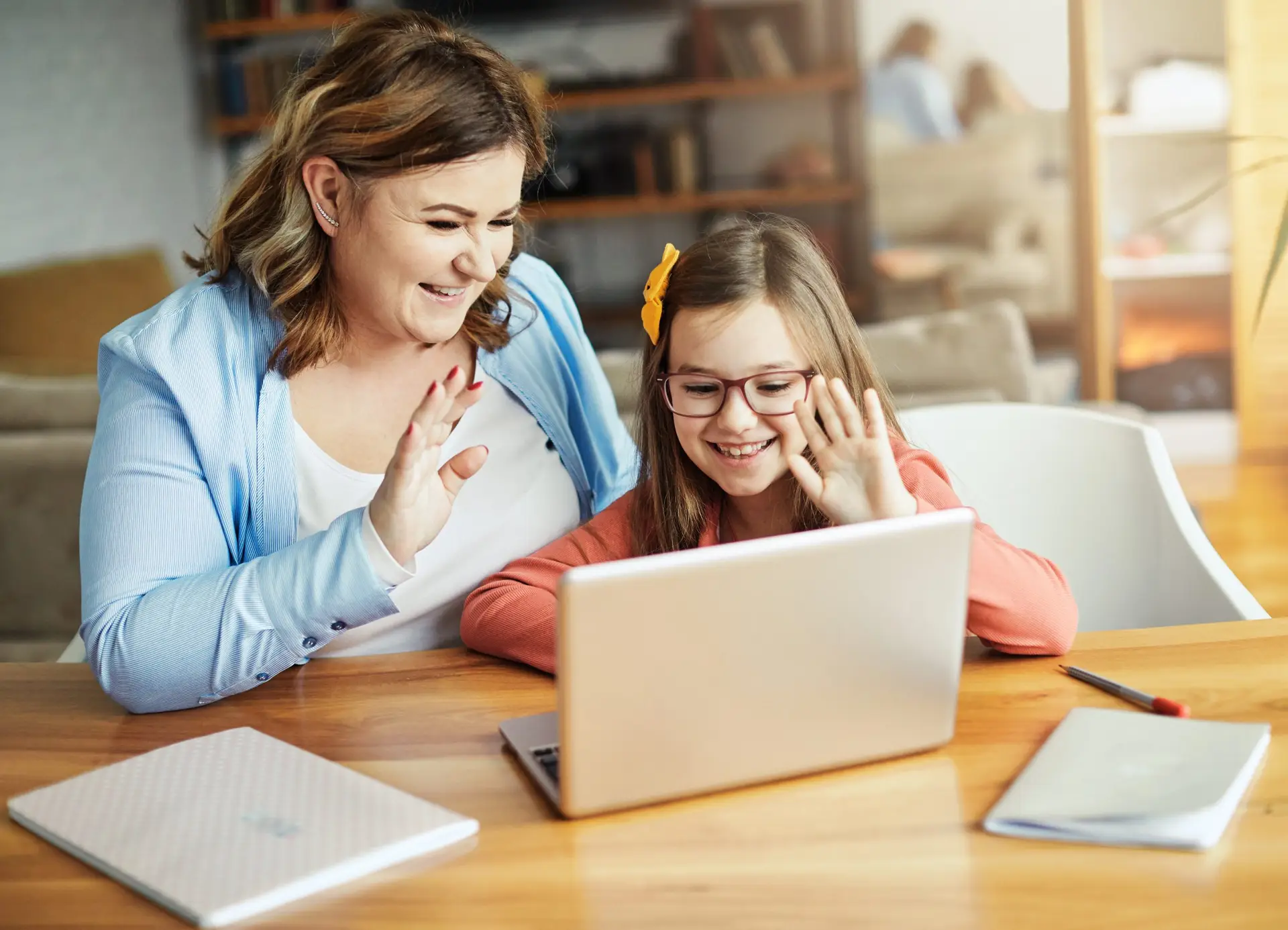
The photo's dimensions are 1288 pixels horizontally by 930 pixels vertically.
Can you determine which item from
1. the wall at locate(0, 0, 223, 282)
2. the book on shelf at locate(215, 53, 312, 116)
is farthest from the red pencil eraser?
the book on shelf at locate(215, 53, 312, 116)

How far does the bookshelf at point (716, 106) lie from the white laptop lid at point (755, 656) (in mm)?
4294

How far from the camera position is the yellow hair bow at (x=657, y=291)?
1.35m

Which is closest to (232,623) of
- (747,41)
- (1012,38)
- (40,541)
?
(40,541)

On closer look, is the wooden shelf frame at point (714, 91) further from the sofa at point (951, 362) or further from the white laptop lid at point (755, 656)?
the white laptop lid at point (755, 656)

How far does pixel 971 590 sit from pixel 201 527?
2.35ft

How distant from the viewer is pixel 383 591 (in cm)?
114

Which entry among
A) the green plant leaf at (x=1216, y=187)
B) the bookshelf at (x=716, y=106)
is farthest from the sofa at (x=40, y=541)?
the bookshelf at (x=716, y=106)

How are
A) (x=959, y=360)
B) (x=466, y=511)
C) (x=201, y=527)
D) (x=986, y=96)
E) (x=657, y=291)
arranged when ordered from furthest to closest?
(x=986, y=96) < (x=959, y=360) < (x=466, y=511) < (x=657, y=291) < (x=201, y=527)

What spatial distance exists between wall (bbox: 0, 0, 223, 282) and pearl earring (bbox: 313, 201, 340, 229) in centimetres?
322

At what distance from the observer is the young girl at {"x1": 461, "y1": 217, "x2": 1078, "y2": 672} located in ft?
3.67

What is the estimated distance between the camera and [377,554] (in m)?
1.13

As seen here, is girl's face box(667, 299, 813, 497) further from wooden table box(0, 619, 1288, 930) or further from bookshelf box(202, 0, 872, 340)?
bookshelf box(202, 0, 872, 340)

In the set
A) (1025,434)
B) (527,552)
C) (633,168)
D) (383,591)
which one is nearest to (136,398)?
(383,591)

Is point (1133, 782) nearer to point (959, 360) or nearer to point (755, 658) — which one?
point (755, 658)
